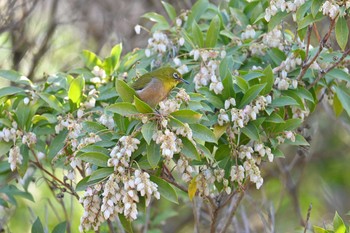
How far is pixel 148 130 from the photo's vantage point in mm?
3197

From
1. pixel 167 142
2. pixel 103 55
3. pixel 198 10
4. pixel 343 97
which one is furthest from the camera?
pixel 103 55

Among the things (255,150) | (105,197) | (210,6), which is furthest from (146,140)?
(210,6)

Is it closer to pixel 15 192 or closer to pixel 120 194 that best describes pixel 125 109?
pixel 120 194

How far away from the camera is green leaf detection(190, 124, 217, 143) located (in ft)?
11.1

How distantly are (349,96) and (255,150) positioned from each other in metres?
0.92

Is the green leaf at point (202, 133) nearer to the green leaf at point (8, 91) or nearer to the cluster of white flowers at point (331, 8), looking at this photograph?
the cluster of white flowers at point (331, 8)

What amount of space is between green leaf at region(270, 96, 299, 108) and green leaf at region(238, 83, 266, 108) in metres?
0.19

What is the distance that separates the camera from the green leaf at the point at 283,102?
377 cm

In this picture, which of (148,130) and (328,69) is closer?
(148,130)

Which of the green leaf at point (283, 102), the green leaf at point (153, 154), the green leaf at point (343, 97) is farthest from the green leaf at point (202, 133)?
the green leaf at point (343, 97)

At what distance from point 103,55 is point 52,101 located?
11.5 feet

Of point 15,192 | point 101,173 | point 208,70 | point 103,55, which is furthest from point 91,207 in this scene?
point 103,55

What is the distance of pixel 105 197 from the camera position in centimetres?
314

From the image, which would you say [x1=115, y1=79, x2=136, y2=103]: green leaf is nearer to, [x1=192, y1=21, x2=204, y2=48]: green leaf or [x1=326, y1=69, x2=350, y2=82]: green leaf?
[x1=192, y1=21, x2=204, y2=48]: green leaf
